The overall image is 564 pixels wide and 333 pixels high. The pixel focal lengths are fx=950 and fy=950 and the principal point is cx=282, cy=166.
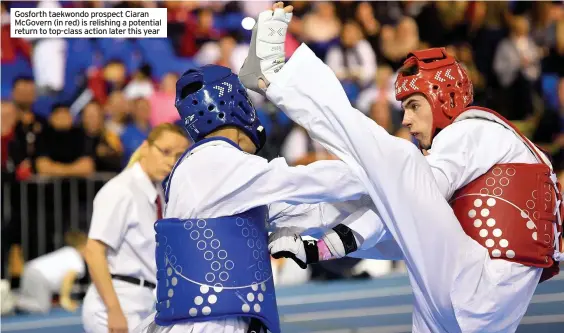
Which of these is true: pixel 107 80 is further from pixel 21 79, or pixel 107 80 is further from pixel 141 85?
pixel 21 79

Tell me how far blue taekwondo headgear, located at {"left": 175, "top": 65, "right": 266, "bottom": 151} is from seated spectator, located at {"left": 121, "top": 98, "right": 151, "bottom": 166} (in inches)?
255

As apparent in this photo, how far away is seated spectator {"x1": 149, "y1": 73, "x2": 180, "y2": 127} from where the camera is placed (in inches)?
449

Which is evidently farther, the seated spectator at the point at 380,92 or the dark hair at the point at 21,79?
the seated spectator at the point at 380,92

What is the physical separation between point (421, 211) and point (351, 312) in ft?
16.9

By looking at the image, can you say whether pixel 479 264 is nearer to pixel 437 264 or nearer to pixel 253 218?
pixel 437 264

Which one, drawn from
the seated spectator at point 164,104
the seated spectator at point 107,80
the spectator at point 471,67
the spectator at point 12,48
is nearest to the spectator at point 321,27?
the spectator at point 471,67

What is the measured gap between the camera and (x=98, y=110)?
11102 millimetres

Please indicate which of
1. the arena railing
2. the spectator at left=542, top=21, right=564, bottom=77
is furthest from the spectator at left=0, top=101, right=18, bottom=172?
the spectator at left=542, top=21, right=564, bottom=77

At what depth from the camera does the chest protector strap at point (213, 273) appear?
4.38 metres

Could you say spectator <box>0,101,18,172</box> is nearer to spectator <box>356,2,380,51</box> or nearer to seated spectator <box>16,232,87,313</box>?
seated spectator <box>16,232,87,313</box>

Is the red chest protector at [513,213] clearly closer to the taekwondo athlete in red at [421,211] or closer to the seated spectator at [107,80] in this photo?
the taekwondo athlete in red at [421,211]

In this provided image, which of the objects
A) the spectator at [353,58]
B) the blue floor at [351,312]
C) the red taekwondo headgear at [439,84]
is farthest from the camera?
the spectator at [353,58]

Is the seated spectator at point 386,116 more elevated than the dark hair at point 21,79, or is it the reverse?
the dark hair at point 21,79

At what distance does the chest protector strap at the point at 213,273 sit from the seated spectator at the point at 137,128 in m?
6.76
